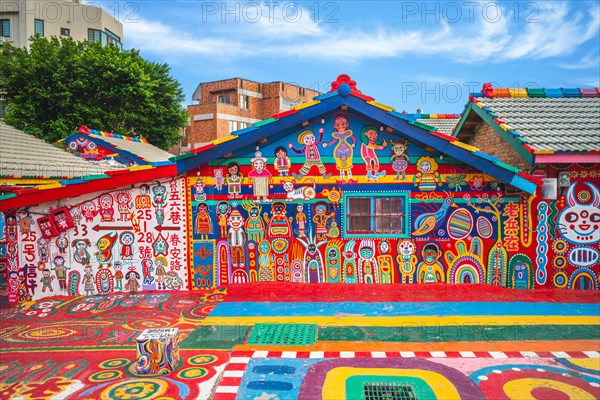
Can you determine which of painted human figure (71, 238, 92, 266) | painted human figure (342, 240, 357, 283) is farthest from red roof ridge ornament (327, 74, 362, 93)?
painted human figure (71, 238, 92, 266)

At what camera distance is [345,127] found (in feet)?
30.8

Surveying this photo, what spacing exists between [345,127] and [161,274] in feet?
16.9

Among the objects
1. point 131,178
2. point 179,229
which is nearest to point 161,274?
point 179,229

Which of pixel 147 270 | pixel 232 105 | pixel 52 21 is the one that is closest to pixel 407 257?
pixel 147 270

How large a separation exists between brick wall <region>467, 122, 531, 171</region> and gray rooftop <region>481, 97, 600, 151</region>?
576 mm

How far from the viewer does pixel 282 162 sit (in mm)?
9375

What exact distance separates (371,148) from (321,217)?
186cm

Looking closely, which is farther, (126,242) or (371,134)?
(371,134)

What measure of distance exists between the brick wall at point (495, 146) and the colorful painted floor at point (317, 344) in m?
2.99

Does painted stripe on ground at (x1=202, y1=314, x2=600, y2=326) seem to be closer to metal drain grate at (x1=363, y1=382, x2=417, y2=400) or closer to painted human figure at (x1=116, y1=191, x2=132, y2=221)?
metal drain grate at (x1=363, y1=382, x2=417, y2=400)

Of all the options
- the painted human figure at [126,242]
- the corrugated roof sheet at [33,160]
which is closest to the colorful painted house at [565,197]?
the painted human figure at [126,242]

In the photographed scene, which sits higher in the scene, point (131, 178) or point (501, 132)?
point (501, 132)

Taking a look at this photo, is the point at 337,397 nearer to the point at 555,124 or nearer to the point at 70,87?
the point at 555,124

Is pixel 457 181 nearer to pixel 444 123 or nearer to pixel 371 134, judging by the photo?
pixel 371 134
